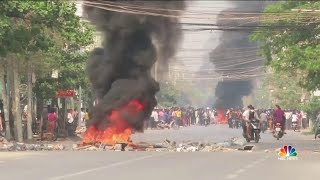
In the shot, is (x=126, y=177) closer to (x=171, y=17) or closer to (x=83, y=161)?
(x=83, y=161)

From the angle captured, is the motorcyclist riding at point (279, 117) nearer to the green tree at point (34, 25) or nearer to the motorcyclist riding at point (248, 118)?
the motorcyclist riding at point (248, 118)

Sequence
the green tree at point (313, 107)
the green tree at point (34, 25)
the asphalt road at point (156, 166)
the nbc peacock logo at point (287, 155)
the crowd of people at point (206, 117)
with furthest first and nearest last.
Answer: the crowd of people at point (206, 117), the green tree at point (313, 107), the green tree at point (34, 25), the nbc peacock logo at point (287, 155), the asphalt road at point (156, 166)

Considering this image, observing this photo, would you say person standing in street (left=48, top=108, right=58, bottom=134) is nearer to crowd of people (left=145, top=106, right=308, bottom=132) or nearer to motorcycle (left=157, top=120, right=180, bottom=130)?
crowd of people (left=145, top=106, right=308, bottom=132)

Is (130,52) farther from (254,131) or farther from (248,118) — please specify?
Answer: (254,131)

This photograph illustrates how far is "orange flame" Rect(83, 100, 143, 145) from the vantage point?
29672 millimetres

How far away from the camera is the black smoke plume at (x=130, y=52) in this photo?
3228cm

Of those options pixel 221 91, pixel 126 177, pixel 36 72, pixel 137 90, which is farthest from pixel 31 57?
pixel 221 91

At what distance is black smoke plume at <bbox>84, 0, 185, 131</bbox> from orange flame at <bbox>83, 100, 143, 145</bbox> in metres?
0.36

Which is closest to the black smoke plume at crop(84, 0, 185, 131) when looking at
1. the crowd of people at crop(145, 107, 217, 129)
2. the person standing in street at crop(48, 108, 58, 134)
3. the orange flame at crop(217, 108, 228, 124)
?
the person standing in street at crop(48, 108, 58, 134)

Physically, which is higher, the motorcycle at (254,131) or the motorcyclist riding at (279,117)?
the motorcyclist riding at (279,117)

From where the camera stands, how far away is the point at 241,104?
95.4m

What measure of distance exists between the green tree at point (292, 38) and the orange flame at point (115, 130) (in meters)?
6.60

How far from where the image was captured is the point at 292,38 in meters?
36.9

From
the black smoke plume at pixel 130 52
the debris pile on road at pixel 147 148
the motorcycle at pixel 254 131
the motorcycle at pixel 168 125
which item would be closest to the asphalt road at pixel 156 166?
the debris pile on road at pixel 147 148
